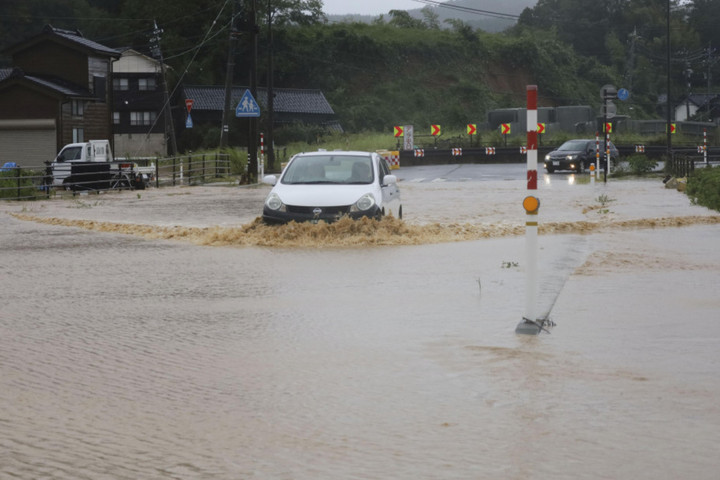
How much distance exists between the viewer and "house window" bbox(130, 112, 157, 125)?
285 ft

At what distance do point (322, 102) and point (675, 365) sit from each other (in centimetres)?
8715

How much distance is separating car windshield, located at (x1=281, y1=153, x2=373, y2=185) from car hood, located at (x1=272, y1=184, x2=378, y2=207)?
391 mm

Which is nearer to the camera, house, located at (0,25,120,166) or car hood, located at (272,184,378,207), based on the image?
car hood, located at (272,184,378,207)

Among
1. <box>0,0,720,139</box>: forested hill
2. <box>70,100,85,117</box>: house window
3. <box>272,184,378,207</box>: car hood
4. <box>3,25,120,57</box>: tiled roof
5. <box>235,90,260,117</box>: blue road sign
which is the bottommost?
<box>272,184,378,207</box>: car hood

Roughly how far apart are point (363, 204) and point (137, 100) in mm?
72823

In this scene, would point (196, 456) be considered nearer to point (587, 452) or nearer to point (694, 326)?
point (587, 452)

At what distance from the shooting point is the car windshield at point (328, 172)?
57.4 ft

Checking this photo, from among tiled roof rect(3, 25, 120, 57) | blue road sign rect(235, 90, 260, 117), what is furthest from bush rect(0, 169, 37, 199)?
tiled roof rect(3, 25, 120, 57)

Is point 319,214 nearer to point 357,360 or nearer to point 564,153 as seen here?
point 357,360

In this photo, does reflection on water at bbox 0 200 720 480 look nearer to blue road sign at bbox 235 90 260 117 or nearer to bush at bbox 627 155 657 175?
blue road sign at bbox 235 90 260 117

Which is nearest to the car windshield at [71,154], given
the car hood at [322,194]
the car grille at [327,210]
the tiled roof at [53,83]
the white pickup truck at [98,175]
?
the white pickup truck at [98,175]

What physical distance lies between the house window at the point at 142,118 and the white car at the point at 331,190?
232 ft

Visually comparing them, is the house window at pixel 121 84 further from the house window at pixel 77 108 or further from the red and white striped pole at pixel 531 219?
the red and white striped pole at pixel 531 219

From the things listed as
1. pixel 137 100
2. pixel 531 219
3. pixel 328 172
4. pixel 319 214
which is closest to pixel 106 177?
pixel 328 172
